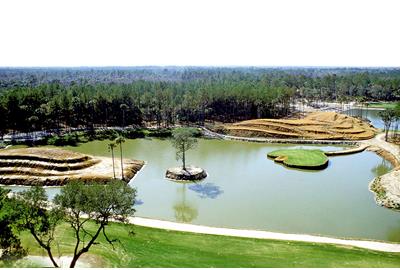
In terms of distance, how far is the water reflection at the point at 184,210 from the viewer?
144ft

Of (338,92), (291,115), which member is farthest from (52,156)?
(338,92)

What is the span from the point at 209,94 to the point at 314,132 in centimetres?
3728

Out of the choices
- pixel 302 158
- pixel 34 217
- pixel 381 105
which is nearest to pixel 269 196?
pixel 302 158

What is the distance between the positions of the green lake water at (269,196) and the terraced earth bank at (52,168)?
2746 millimetres

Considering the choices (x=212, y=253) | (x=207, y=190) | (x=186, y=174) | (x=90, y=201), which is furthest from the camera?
(x=186, y=174)

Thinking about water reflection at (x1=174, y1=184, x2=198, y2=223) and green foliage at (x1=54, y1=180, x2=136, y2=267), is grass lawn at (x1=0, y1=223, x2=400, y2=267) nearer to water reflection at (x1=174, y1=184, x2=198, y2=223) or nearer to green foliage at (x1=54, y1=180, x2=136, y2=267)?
green foliage at (x1=54, y1=180, x2=136, y2=267)

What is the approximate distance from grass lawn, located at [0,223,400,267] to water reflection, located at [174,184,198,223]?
613 centimetres

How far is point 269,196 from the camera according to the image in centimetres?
5000

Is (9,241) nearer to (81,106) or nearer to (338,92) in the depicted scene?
(81,106)

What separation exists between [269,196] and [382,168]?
27613 mm

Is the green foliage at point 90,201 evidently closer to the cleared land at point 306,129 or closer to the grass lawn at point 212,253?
the grass lawn at point 212,253

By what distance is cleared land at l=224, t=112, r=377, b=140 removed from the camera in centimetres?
8744

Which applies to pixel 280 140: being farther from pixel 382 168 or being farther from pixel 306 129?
pixel 382 168

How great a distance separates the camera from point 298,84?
619 ft
